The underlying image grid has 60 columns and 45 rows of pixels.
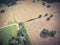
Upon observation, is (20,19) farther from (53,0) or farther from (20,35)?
(53,0)

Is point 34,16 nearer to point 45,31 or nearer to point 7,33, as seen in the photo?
point 45,31

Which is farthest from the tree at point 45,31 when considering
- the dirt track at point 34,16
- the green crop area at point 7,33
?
the green crop area at point 7,33

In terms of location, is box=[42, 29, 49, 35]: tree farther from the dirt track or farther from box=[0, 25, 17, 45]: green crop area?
box=[0, 25, 17, 45]: green crop area

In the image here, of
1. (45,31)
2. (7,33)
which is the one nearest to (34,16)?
(45,31)

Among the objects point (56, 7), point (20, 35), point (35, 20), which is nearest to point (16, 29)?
point (20, 35)

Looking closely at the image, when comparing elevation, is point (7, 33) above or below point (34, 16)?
below

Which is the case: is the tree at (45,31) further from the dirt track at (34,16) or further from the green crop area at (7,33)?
the green crop area at (7,33)
